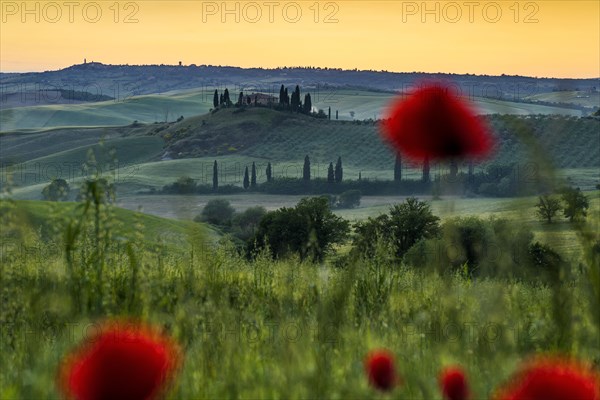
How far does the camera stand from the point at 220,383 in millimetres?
3156

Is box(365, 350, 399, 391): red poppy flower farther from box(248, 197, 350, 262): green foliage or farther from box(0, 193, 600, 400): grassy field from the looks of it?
box(248, 197, 350, 262): green foliage

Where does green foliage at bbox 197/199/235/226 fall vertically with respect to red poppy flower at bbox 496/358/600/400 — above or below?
below

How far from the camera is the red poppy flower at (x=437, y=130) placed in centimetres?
301

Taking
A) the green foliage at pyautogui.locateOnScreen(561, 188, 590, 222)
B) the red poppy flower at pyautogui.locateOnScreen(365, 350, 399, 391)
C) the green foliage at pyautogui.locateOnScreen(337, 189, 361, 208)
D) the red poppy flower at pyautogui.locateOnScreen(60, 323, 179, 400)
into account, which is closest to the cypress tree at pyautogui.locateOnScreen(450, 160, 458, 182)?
the green foliage at pyautogui.locateOnScreen(561, 188, 590, 222)

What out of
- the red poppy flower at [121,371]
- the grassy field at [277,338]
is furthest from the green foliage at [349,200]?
the red poppy flower at [121,371]

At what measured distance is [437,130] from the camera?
302cm

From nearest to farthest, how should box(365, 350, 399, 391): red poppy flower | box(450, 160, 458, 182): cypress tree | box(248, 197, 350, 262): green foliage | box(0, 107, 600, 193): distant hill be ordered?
box(365, 350, 399, 391): red poppy flower, box(450, 160, 458, 182): cypress tree, box(248, 197, 350, 262): green foliage, box(0, 107, 600, 193): distant hill

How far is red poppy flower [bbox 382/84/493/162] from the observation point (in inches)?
118

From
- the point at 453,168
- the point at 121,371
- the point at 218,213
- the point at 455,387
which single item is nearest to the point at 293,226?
the point at 453,168

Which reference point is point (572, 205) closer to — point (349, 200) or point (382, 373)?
point (382, 373)

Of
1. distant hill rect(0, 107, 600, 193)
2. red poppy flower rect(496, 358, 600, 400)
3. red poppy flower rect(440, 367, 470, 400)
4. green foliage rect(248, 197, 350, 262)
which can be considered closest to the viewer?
red poppy flower rect(496, 358, 600, 400)

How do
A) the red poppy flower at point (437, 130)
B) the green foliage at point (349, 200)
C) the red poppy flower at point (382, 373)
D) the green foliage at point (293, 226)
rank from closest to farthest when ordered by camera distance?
the red poppy flower at point (382, 373), the red poppy flower at point (437, 130), the green foliage at point (293, 226), the green foliage at point (349, 200)

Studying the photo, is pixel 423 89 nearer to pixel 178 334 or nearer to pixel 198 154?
pixel 178 334

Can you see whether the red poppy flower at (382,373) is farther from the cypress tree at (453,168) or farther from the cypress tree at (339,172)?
the cypress tree at (339,172)
